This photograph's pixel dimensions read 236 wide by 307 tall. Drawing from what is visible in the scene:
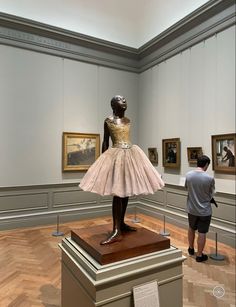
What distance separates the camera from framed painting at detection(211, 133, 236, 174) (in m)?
5.17

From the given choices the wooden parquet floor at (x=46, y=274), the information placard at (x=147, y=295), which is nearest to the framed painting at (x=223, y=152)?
the wooden parquet floor at (x=46, y=274)

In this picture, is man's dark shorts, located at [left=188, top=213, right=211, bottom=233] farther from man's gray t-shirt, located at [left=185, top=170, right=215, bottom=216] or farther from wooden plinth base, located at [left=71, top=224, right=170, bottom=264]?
wooden plinth base, located at [left=71, top=224, right=170, bottom=264]

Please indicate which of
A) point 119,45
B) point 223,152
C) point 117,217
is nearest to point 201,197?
point 223,152

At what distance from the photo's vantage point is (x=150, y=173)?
234 cm

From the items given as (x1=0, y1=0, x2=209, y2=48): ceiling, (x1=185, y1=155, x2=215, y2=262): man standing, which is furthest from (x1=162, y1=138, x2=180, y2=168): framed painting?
(x1=0, y1=0, x2=209, y2=48): ceiling

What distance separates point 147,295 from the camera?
2047 millimetres

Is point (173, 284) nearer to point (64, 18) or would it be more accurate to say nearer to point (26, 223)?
point (26, 223)

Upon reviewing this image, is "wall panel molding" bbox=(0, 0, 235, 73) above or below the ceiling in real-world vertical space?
below

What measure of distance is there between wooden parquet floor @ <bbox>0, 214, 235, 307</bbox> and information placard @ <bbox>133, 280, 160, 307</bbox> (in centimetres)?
132

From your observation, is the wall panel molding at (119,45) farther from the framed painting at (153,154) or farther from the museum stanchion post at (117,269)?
the museum stanchion post at (117,269)

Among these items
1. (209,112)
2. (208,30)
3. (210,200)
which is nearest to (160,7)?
(208,30)

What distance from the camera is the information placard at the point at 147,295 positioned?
6.55 feet

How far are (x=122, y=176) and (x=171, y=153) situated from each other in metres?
4.81

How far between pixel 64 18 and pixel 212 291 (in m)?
7.36
